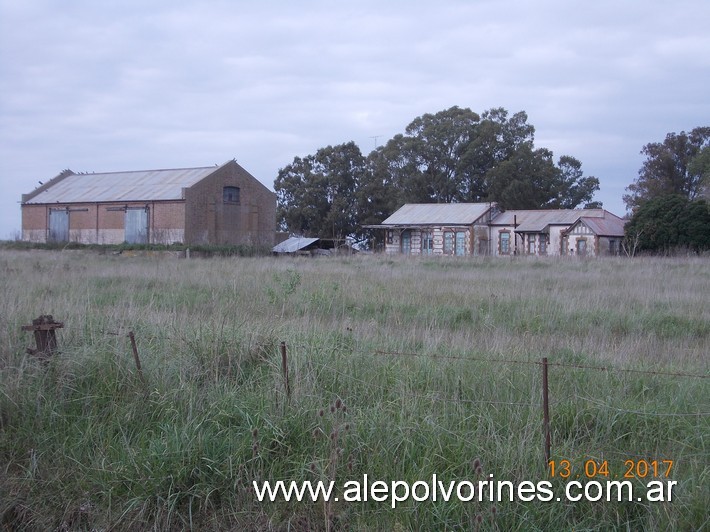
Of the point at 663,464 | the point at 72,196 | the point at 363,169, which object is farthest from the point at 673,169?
the point at 663,464

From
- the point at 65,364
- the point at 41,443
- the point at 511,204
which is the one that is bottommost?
the point at 41,443

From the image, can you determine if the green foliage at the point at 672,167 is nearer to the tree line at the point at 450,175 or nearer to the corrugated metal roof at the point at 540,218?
the tree line at the point at 450,175

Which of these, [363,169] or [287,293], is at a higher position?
[363,169]

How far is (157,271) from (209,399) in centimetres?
1769

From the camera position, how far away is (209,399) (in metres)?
6.29

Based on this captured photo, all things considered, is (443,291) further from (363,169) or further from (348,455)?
(363,169)

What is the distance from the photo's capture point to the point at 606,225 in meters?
50.7

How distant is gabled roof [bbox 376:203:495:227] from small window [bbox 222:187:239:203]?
540 inches

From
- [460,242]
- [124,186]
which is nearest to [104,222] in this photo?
[124,186]

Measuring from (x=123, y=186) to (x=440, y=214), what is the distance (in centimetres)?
2582

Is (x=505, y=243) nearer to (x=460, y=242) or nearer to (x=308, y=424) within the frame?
(x=460, y=242)

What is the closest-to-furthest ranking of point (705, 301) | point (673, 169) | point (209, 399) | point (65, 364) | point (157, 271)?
point (209, 399) < point (65, 364) < point (705, 301) < point (157, 271) < point (673, 169)

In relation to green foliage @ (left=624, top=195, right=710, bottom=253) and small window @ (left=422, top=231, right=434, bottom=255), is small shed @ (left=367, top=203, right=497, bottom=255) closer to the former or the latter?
small window @ (left=422, top=231, right=434, bottom=255)

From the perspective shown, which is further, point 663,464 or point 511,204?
point 511,204
